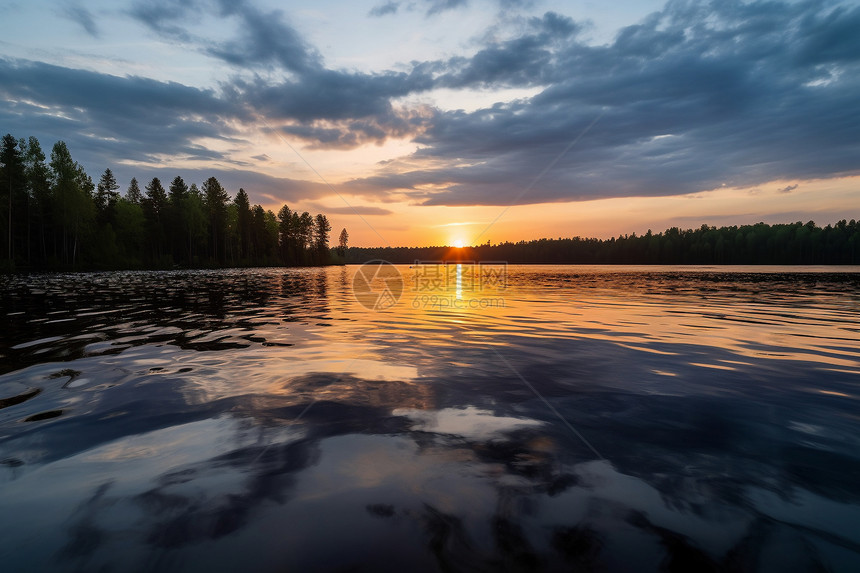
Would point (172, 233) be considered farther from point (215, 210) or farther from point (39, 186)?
point (39, 186)

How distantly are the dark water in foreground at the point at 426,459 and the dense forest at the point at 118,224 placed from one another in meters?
76.4

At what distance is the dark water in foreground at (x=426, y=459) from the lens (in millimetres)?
3299

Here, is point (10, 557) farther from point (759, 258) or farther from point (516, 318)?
point (759, 258)

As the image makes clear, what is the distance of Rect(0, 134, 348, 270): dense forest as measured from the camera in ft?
218

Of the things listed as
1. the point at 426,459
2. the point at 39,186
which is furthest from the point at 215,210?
the point at 426,459

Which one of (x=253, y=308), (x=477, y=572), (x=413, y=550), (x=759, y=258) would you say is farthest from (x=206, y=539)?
(x=759, y=258)

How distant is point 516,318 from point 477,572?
15.8 metres

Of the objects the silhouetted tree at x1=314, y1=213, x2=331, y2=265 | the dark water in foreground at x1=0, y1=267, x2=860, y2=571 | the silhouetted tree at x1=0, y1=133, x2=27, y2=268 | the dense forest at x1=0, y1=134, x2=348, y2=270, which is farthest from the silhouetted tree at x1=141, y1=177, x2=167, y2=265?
the dark water in foreground at x1=0, y1=267, x2=860, y2=571

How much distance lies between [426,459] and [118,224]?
114 metres

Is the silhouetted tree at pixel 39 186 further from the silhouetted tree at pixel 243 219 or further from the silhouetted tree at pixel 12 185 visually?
the silhouetted tree at pixel 243 219

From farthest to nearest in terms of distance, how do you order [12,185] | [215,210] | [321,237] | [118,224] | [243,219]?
[321,237] → [243,219] → [215,210] → [118,224] → [12,185]

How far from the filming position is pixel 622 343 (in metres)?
12.1

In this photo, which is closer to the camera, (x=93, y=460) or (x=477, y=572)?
(x=477, y=572)

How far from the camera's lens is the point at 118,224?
300 feet
